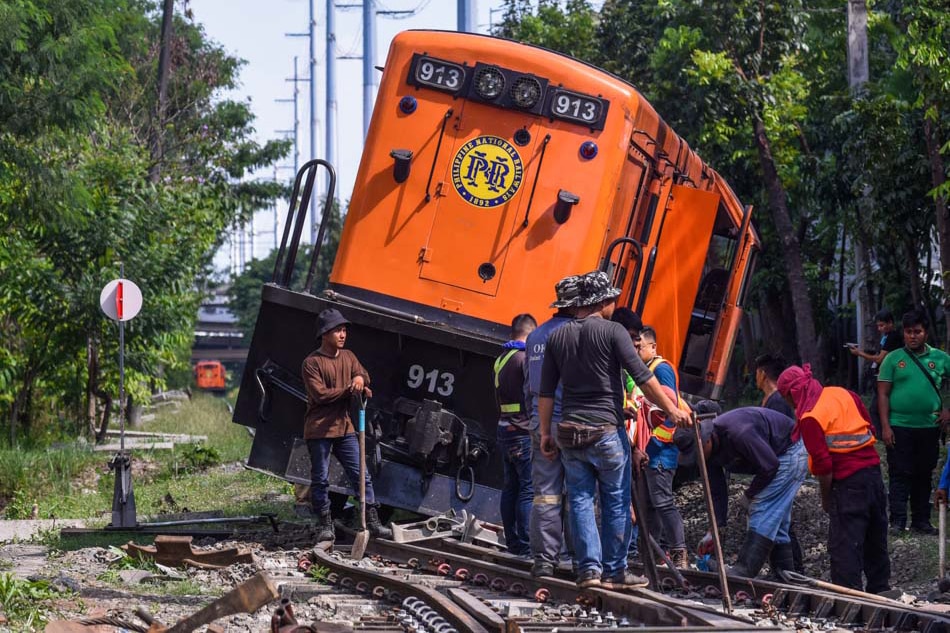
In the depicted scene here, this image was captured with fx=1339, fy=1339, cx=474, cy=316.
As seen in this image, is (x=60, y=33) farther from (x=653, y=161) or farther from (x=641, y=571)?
(x=641, y=571)

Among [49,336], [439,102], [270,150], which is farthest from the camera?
[270,150]

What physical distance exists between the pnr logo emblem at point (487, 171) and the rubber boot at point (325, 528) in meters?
2.67

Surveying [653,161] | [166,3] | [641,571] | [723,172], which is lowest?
[641,571]

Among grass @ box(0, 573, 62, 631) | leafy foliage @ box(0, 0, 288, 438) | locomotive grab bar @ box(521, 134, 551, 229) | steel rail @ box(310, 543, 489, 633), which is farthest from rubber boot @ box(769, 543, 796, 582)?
leafy foliage @ box(0, 0, 288, 438)

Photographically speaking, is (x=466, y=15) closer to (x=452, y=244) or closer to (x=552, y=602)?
(x=452, y=244)

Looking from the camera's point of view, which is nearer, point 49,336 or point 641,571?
point 641,571

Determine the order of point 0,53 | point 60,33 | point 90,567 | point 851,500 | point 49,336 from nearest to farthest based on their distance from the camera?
point 851,500 → point 90,567 → point 0,53 → point 60,33 → point 49,336

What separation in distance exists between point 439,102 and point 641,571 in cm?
408

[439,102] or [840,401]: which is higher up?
[439,102]

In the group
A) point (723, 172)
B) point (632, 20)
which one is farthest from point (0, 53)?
point (632, 20)

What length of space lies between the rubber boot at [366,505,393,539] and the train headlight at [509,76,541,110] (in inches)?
132

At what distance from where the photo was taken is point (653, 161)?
36.7 ft

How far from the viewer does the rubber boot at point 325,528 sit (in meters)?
10.3

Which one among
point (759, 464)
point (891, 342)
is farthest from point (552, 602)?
point (891, 342)
